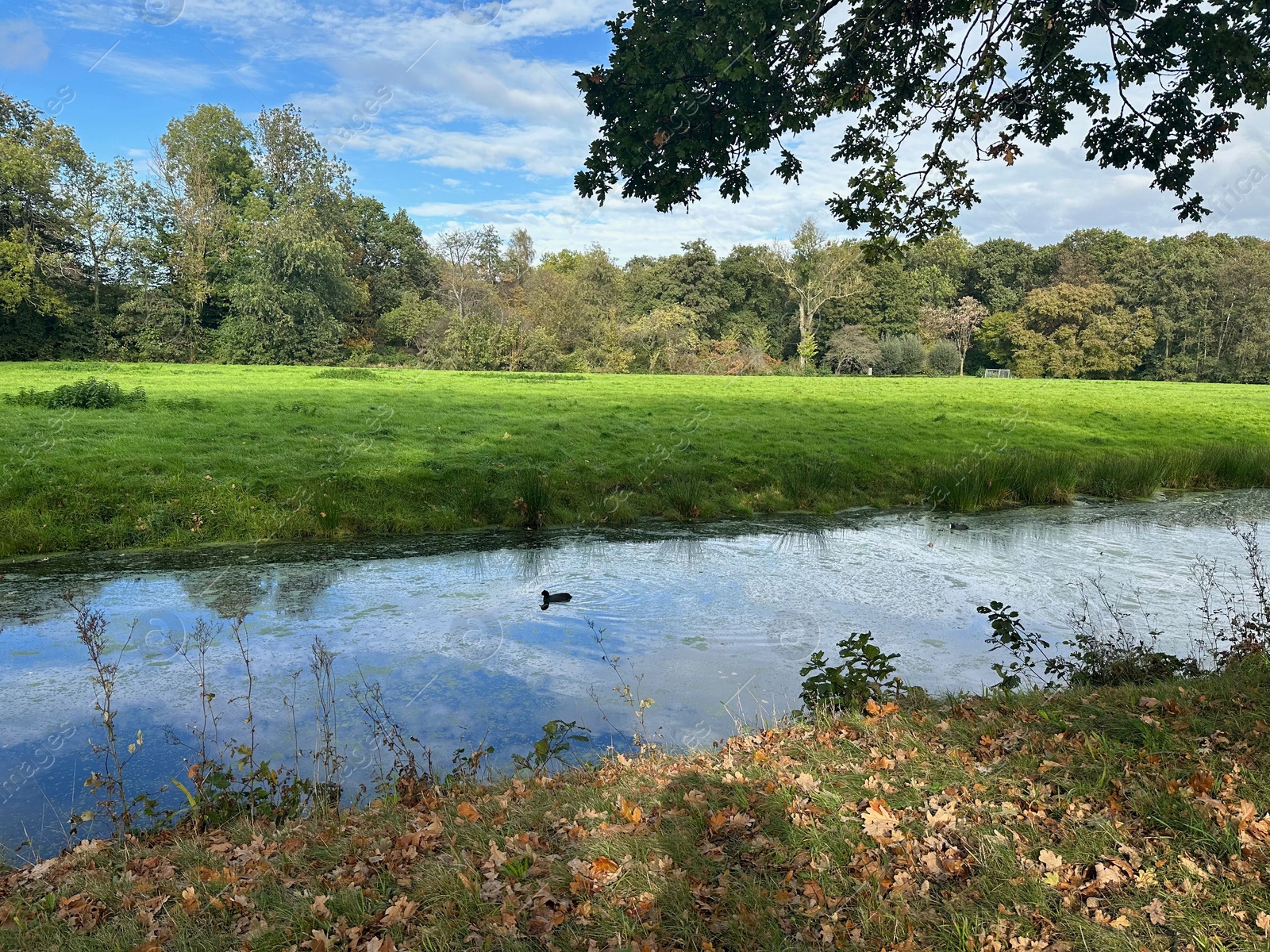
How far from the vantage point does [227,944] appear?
362 cm

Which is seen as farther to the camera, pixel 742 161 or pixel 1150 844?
pixel 742 161

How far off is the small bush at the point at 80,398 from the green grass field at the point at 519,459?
62 cm

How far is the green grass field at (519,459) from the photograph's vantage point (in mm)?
12750

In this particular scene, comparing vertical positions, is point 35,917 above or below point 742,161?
below

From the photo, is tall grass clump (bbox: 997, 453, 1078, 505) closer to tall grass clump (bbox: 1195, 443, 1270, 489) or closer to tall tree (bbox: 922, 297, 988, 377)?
tall grass clump (bbox: 1195, 443, 1270, 489)

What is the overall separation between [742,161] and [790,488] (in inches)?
361

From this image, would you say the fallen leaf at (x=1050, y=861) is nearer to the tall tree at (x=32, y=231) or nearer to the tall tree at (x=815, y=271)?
the tall tree at (x=32, y=231)

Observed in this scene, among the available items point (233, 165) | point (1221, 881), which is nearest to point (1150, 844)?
point (1221, 881)

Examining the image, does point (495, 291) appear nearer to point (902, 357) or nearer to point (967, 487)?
point (902, 357)

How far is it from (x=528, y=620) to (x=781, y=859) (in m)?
5.32

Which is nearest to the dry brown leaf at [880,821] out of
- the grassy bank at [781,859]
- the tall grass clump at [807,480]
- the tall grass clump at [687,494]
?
the grassy bank at [781,859]

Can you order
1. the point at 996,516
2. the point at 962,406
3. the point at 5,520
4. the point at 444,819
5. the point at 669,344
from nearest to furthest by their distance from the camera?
the point at 444,819 → the point at 5,520 → the point at 996,516 → the point at 962,406 → the point at 669,344

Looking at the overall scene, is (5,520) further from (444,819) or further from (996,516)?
(996,516)

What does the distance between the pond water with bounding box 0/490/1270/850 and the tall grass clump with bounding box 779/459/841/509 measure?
1.67m
